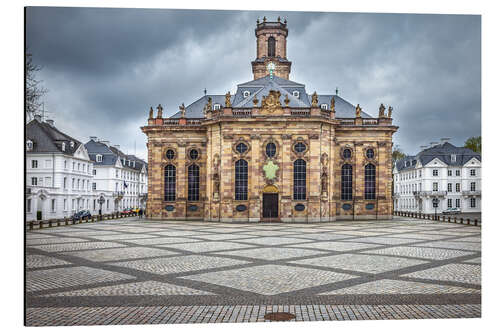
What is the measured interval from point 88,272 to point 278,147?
112ft

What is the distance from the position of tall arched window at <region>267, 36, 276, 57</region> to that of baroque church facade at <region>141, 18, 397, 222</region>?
11103mm

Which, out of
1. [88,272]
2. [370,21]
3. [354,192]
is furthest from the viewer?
[354,192]

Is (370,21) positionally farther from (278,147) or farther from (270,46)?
(270,46)

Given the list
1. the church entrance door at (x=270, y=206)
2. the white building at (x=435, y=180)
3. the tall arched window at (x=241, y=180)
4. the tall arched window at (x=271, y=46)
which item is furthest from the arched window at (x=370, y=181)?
the tall arched window at (x=271, y=46)

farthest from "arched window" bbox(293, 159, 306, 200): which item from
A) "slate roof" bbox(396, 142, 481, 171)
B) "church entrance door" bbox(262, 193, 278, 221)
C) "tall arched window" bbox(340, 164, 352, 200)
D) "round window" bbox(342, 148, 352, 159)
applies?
"slate roof" bbox(396, 142, 481, 171)

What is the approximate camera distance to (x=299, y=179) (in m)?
48.4

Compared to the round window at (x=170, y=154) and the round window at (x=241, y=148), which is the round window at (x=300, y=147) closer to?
the round window at (x=241, y=148)

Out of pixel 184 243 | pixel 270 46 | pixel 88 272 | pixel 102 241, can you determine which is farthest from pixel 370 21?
pixel 270 46

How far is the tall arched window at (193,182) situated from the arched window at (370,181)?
19330 millimetres

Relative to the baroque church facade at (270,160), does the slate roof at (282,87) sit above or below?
above

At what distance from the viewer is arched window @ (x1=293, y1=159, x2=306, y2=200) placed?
48125mm

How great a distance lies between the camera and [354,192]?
175 ft

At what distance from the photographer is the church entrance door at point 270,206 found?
48.0m

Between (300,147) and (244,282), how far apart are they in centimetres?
3516
